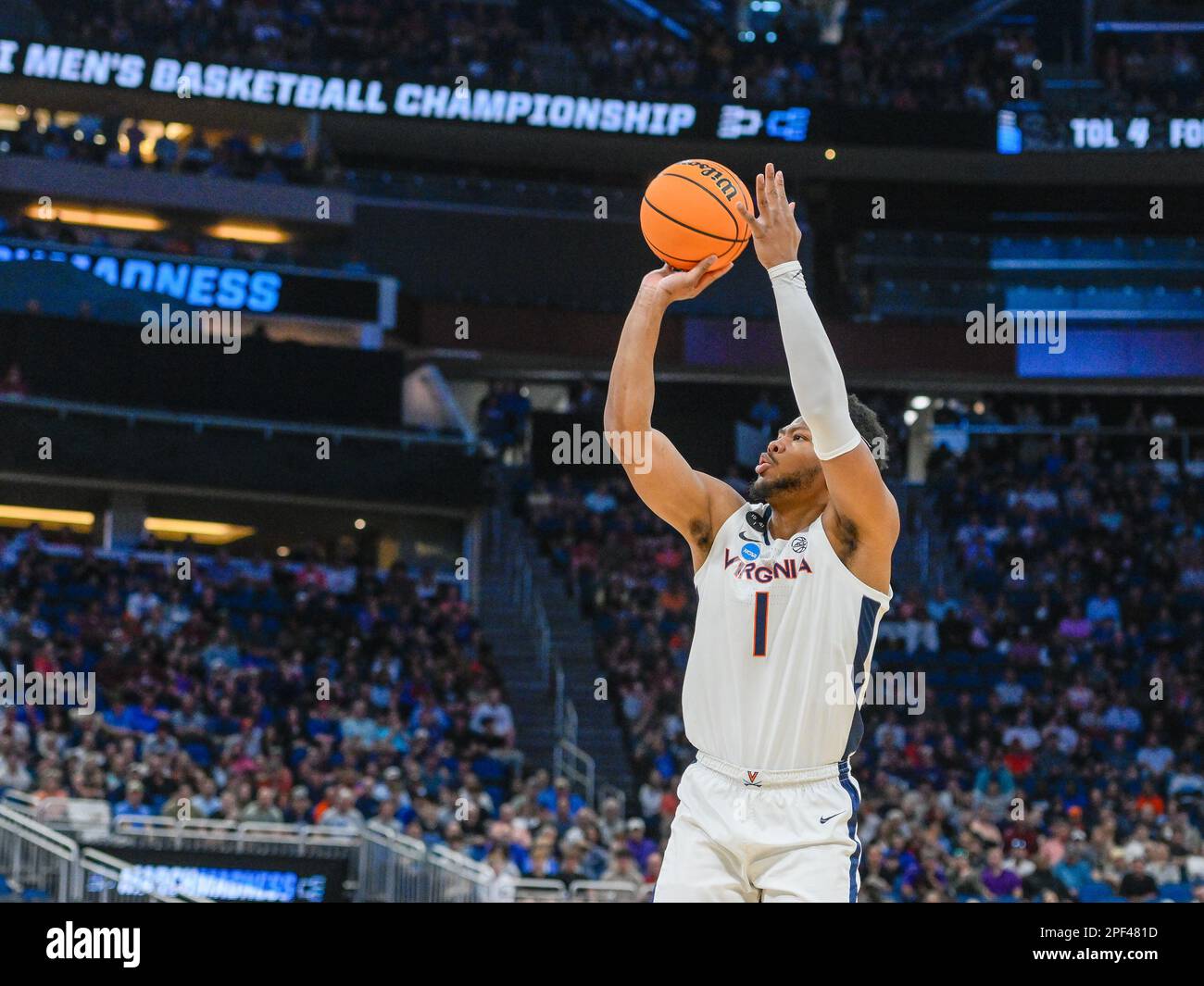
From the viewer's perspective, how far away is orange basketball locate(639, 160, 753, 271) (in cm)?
626

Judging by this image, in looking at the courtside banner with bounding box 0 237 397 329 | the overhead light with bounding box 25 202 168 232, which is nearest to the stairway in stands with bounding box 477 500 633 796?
the courtside banner with bounding box 0 237 397 329

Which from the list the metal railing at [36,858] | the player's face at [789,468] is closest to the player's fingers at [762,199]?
the player's face at [789,468]

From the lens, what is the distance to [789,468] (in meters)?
5.98

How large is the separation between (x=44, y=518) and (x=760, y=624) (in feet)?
75.3

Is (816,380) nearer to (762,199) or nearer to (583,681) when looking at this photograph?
(762,199)

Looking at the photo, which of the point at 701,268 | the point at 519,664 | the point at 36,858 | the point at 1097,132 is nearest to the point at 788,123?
the point at 1097,132

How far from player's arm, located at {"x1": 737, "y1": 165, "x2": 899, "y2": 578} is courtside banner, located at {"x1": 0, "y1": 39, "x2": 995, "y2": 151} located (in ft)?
88.1

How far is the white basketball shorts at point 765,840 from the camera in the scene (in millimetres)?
5574

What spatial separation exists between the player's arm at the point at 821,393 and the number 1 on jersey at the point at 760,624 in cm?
36

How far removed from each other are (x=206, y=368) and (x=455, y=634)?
6.66 meters

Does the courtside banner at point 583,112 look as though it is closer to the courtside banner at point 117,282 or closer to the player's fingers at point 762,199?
the courtside banner at point 117,282

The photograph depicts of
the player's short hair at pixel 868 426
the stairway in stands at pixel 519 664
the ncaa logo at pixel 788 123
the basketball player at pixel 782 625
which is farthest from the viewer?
the ncaa logo at pixel 788 123
